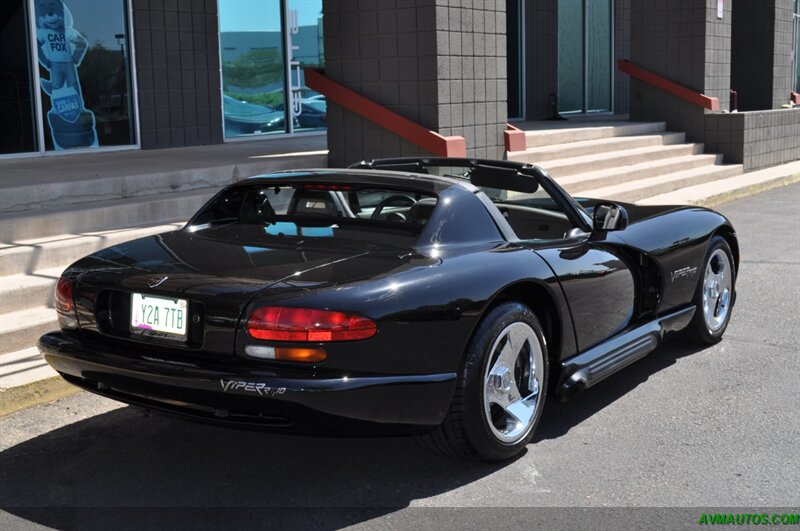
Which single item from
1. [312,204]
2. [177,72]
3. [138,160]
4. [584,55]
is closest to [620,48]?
[584,55]

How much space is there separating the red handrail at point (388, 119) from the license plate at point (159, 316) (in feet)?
20.4

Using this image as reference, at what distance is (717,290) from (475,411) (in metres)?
2.80

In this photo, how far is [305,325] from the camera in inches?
140

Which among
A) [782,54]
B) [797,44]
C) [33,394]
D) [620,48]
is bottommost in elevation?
[33,394]

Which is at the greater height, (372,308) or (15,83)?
(15,83)

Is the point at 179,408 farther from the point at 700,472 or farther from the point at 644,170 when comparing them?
the point at 644,170

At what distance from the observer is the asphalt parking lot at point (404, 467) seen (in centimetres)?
373

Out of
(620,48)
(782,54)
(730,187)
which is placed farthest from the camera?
(620,48)

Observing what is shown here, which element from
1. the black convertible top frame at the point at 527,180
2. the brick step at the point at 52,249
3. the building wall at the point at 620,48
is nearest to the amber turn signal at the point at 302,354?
the black convertible top frame at the point at 527,180

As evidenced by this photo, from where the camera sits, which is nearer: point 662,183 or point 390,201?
point 390,201

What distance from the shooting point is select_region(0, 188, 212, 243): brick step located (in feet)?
23.9

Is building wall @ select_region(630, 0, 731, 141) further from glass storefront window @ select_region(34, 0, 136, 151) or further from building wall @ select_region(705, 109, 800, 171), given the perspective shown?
glass storefront window @ select_region(34, 0, 136, 151)

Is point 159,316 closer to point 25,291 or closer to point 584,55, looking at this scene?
point 25,291

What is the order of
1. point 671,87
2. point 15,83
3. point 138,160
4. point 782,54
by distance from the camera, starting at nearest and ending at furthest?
point 138,160
point 15,83
point 671,87
point 782,54
